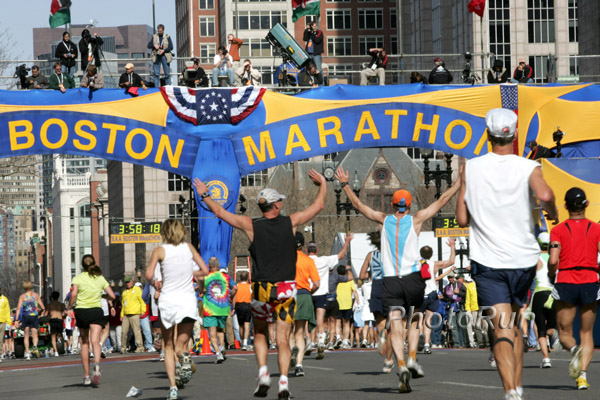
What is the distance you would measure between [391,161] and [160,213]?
834 inches

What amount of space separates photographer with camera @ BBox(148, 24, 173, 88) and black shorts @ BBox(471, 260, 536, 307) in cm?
2171

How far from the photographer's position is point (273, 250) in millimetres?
11352

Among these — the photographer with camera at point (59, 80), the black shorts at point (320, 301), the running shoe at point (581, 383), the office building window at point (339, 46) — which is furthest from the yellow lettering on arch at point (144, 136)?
the office building window at point (339, 46)

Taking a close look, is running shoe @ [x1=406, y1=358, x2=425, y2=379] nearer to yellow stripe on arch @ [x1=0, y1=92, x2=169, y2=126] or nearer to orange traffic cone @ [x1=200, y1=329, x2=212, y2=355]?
orange traffic cone @ [x1=200, y1=329, x2=212, y2=355]

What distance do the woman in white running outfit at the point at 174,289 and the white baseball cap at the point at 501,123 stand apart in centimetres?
447

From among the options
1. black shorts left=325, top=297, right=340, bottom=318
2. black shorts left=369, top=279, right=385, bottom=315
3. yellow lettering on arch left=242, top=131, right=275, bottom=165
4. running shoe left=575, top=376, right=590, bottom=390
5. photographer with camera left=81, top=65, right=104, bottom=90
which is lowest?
black shorts left=325, top=297, right=340, bottom=318

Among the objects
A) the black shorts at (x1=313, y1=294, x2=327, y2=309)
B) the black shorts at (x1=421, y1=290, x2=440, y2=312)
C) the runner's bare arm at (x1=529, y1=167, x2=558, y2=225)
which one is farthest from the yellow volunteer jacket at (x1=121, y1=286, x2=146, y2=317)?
the runner's bare arm at (x1=529, y1=167, x2=558, y2=225)

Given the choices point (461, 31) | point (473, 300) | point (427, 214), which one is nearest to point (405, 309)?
point (427, 214)

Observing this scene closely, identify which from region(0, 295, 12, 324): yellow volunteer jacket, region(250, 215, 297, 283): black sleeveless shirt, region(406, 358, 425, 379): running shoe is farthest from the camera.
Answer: region(0, 295, 12, 324): yellow volunteer jacket

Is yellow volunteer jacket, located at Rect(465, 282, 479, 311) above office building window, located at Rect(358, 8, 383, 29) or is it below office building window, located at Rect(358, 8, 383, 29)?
below

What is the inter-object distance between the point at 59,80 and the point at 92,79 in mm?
958

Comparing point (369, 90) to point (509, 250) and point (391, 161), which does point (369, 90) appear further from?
point (391, 161)

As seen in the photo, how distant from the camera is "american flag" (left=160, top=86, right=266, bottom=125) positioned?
27.8 meters

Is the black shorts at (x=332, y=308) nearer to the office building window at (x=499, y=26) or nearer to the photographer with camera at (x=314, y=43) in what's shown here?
the photographer with camera at (x=314, y=43)
